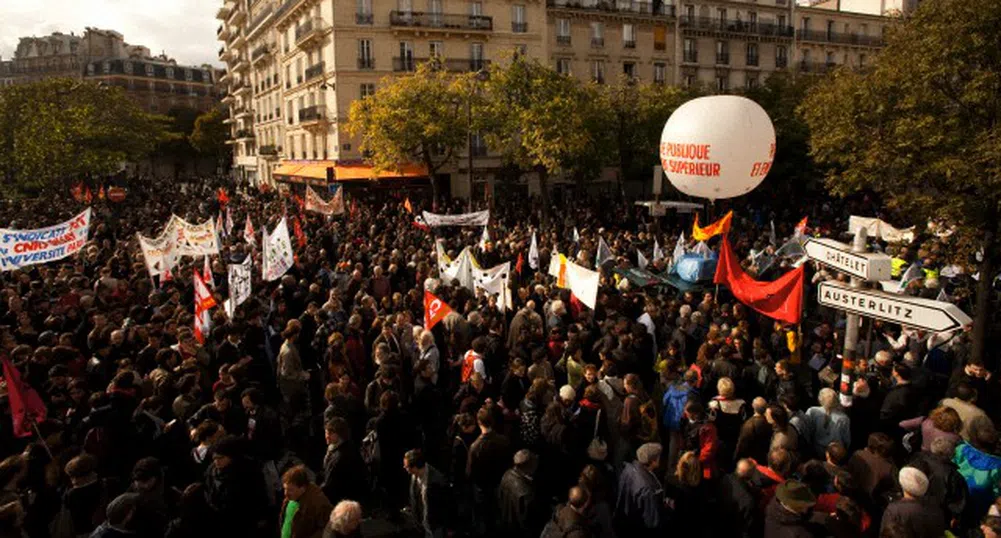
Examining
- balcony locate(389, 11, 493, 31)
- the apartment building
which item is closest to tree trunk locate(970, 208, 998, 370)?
the apartment building

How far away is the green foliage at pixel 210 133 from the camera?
75.9 metres

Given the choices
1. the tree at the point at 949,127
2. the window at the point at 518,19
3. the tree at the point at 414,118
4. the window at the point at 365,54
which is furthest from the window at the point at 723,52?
the tree at the point at 949,127

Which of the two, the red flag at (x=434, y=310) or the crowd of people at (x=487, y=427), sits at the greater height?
the red flag at (x=434, y=310)

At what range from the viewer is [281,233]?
12133 mm

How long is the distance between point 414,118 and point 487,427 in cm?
2417

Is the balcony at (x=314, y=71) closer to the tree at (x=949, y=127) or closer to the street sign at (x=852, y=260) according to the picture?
the tree at (x=949, y=127)

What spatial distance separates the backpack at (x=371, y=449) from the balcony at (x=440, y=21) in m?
32.5

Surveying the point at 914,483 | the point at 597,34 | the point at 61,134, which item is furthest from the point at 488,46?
the point at 914,483

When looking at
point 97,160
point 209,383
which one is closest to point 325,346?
point 209,383

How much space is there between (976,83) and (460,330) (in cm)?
788

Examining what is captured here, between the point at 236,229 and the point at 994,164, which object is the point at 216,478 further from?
the point at 236,229

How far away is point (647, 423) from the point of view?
6320 millimetres

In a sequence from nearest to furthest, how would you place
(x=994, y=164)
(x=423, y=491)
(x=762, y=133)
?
(x=423, y=491), (x=994, y=164), (x=762, y=133)

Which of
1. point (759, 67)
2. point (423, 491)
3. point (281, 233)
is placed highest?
point (759, 67)
